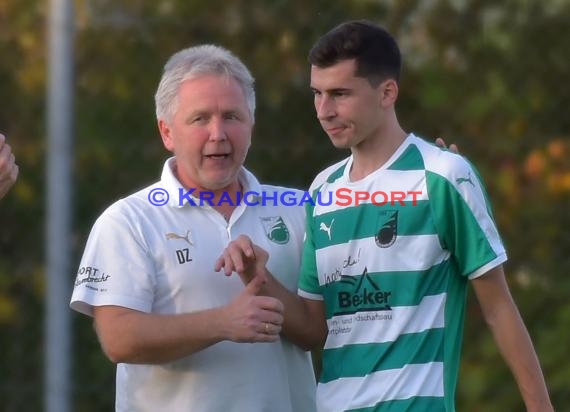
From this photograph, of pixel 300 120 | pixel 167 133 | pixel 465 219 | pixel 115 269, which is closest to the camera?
pixel 465 219

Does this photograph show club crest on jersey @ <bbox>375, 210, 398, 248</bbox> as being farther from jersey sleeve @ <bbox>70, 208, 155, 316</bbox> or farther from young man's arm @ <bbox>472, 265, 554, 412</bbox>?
jersey sleeve @ <bbox>70, 208, 155, 316</bbox>

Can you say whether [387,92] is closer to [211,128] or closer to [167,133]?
[211,128]

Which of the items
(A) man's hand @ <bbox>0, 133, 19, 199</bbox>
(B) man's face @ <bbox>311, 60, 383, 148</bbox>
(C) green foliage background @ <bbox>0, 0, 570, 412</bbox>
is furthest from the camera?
(C) green foliage background @ <bbox>0, 0, 570, 412</bbox>

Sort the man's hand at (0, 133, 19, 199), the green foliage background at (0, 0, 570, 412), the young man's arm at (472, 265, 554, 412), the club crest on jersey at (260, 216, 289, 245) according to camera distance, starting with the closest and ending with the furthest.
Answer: the man's hand at (0, 133, 19, 199)
the young man's arm at (472, 265, 554, 412)
the club crest on jersey at (260, 216, 289, 245)
the green foliage background at (0, 0, 570, 412)

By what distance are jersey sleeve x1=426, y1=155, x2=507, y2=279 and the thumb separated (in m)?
0.46

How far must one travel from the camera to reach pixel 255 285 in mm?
3219

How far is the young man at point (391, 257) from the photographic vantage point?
3100mm

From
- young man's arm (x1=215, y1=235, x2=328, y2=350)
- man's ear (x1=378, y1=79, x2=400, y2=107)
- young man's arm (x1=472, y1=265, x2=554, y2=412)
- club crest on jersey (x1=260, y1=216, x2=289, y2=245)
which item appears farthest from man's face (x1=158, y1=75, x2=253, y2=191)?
young man's arm (x1=472, y1=265, x2=554, y2=412)

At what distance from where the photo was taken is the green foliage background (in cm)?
582

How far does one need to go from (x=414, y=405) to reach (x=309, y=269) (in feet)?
1.63

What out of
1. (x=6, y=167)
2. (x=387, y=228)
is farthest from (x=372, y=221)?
(x=6, y=167)

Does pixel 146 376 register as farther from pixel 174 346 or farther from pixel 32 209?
pixel 32 209

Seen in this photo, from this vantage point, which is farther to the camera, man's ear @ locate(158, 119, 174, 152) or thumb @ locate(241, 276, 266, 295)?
man's ear @ locate(158, 119, 174, 152)

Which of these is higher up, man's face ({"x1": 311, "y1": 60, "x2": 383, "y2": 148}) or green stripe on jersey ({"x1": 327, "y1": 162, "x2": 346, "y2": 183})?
man's face ({"x1": 311, "y1": 60, "x2": 383, "y2": 148})
